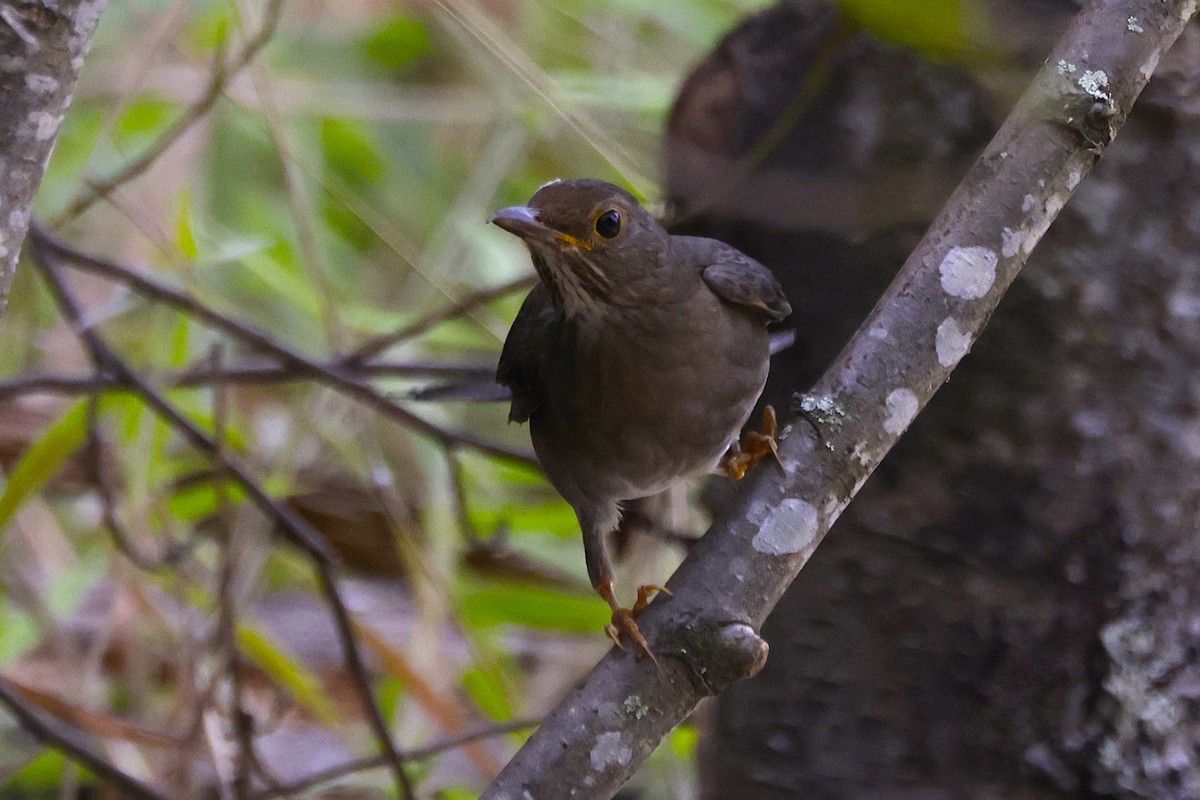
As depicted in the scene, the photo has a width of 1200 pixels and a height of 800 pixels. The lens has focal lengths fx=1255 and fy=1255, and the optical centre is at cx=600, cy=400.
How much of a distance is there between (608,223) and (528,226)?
0.73 feet

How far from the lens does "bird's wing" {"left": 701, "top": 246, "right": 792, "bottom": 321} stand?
9.91 ft

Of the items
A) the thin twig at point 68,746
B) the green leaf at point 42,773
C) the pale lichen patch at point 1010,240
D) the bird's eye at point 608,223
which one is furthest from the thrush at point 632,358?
the green leaf at point 42,773

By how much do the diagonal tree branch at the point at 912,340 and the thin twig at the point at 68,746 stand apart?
171 centimetres

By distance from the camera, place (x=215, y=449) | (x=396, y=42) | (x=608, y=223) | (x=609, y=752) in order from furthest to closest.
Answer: (x=396, y=42) → (x=215, y=449) → (x=608, y=223) → (x=609, y=752)

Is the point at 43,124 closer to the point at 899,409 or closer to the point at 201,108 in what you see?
the point at 899,409

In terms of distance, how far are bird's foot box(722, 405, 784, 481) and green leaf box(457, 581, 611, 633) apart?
0.92 metres

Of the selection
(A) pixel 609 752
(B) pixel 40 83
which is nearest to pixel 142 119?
(B) pixel 40 83

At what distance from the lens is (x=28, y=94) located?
5.67 ft

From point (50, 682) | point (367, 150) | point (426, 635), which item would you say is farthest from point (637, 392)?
point (367, 150)

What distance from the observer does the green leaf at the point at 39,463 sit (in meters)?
3.08

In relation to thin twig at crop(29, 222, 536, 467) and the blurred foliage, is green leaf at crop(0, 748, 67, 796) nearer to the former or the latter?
the blurred foliage

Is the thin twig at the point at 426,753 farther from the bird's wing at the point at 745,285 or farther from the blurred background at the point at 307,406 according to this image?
the bird's wing at the point at 745,285

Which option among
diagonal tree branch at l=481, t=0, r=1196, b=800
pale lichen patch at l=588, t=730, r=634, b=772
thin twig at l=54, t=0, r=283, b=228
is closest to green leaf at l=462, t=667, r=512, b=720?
thin twig at l=54, t=0, r=283, b=228

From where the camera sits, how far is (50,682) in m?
4.73
